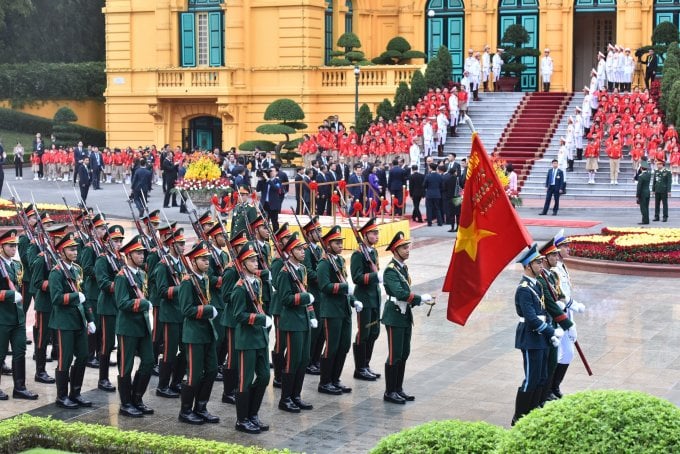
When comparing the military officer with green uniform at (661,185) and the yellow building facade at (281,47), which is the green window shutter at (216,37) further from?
the military officer with green uniform at (661,185)

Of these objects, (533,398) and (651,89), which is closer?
(533,398)

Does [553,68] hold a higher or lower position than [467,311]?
higher

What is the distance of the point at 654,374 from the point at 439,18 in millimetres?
32994

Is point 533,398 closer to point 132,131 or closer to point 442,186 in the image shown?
point 442,186

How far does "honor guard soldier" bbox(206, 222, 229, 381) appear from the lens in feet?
42.0

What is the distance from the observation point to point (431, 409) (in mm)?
12430

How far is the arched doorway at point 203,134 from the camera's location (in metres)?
45.5

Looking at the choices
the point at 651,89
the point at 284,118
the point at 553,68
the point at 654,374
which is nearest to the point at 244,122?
the point at 284,118

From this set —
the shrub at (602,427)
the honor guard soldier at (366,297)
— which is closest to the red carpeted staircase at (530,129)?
the honor guard soldier at (366,297)

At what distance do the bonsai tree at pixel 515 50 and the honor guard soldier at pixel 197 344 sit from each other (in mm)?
31019

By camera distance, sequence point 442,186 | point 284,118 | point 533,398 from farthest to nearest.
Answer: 1. point 284,118
2. point 442,186
3. point 533,398

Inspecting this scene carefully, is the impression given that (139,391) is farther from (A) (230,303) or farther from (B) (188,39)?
(B) (188,39)

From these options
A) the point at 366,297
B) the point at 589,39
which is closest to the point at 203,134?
the point at 589,39

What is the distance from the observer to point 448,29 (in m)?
45.2
